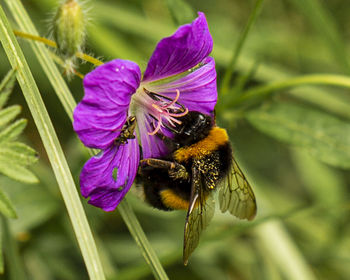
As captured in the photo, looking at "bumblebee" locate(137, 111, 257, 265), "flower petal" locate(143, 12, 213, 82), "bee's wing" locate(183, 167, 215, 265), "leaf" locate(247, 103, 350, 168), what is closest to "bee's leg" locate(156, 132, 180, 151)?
"bumblebee" locate(137, 111, 257, 265)

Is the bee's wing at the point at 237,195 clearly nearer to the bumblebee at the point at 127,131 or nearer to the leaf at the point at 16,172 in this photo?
the bumblebee at the point at 127,131

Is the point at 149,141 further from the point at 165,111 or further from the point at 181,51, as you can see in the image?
the point at 181,51

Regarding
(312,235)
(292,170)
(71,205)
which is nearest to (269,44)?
(292,170)

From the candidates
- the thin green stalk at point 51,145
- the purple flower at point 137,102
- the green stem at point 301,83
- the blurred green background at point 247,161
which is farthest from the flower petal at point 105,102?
the green stem at point 301,83

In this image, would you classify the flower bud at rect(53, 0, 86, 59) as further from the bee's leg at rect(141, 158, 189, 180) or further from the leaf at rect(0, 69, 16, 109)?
the bee's leg at rect(141, 158, 189, 180)

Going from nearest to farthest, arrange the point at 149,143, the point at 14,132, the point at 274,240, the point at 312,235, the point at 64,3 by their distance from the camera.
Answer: the point at 14,132, the point at 64,3, the point at 149,143, the point at 274,240, the point at 312,235

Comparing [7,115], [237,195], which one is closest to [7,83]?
[7,115]

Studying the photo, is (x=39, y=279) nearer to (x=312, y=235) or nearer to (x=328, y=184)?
(x=312, y=235)
